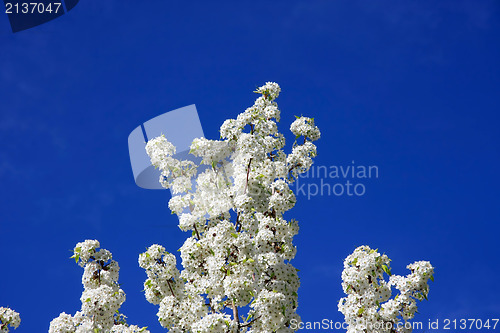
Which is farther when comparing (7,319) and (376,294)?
(7,319)

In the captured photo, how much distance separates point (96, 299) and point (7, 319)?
9.22ft

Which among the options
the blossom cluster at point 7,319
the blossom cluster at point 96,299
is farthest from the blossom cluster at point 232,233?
the blossom cluster at point 7,319

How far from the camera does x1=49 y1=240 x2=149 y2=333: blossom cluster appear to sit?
416 inches

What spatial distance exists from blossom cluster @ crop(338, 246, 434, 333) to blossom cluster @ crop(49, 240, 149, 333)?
13.3 feet

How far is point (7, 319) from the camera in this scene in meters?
11.9

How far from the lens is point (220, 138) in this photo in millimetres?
11625

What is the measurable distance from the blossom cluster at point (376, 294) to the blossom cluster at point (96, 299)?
4.04m

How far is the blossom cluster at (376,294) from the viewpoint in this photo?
10.4m

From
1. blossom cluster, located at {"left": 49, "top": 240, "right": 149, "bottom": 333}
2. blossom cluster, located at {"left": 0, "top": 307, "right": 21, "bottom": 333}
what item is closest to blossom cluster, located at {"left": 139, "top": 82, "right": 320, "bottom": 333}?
blossom cluster, located at {"left": 49, "top": 240, "right": 149, "bottom": 333}

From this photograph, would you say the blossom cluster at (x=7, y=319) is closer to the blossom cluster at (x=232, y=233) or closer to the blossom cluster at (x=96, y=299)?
the blossom cluster at (x=96, y=299)

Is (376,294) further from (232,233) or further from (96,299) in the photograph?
(96,299)

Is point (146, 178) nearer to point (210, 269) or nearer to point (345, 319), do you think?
point (210, 269)

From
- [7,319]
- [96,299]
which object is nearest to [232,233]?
[96,299]

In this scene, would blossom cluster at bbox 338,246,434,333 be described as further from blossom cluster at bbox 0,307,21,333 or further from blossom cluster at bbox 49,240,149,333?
blossom cluster at bbox 0,307,21,333
